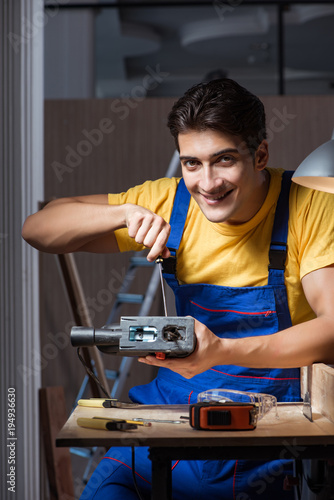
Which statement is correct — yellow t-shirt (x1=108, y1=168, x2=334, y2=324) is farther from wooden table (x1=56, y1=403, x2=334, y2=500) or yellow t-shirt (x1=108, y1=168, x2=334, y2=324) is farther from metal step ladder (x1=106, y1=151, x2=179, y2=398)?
metal step ladder (x1=106, y1=151, x2=179, y2=398)

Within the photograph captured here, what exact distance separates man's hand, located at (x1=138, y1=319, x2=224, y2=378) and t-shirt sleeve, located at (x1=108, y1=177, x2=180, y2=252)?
1.82 ft

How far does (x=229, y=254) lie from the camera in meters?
1.57

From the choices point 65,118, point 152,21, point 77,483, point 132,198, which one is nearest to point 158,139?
point 65,118

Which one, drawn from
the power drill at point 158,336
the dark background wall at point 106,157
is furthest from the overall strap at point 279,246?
the dark background wall at point 106,157

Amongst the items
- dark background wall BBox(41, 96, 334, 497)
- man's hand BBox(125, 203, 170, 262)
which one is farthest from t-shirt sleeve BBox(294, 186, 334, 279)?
dark background wall BBox(41, 96, 334, 497)

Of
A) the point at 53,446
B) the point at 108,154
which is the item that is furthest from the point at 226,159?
the point at 108,154

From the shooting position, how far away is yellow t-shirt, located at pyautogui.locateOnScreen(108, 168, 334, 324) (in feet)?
4.78

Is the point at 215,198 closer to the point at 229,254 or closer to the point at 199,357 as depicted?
the point at 229,254

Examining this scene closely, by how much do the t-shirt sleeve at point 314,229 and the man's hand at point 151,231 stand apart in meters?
0.34

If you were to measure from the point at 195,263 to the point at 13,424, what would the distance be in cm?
119

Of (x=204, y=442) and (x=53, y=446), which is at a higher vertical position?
(x=204, y=442)

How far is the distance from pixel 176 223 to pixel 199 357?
55cm

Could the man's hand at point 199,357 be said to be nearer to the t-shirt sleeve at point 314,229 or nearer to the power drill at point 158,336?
the power drill at point 158,336

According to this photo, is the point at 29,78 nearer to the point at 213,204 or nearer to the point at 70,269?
the point at 70,269
